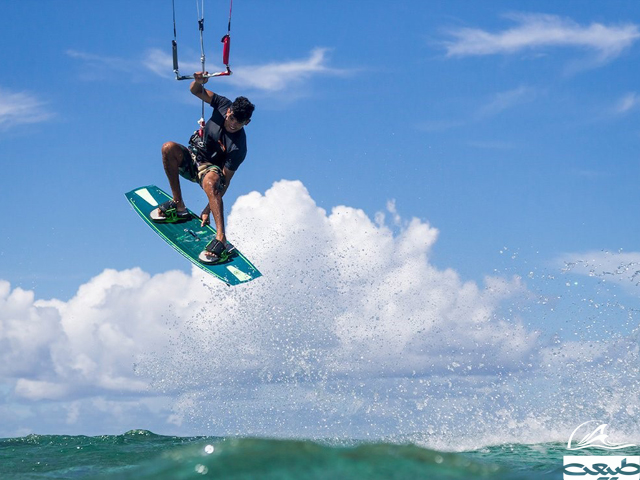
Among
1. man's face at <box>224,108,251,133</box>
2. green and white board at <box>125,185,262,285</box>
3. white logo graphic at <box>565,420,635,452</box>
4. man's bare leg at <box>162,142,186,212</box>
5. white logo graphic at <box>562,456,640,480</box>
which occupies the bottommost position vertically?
white logo graphic at <box>562,456,640,480</box>

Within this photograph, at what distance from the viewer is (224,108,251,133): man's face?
11.6m

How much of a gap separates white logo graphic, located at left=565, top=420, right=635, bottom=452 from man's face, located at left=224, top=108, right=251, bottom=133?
7.18 metres

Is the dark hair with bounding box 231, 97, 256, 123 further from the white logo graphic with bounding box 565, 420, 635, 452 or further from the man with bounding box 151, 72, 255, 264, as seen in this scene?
the white logo graphic with bounding box 565, 420, 635, 452

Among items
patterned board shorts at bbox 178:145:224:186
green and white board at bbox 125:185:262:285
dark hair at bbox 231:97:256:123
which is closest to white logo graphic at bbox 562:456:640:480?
green and white board at bbox 125:185:262:285

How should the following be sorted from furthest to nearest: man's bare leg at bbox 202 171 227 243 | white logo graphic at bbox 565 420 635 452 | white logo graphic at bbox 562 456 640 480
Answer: man's bare leg at bbox 202 171 227 243 < white logo graphic at bbox 565 420 635 452 < white logo graphic at bbox 562 456 640 480

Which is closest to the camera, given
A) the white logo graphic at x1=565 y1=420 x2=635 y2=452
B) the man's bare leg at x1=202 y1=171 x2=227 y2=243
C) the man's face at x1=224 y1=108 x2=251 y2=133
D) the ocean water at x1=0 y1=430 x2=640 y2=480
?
the ocean water at x1=0 y1=430 x2=640 y2=480

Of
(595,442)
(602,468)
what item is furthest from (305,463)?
(595,442)

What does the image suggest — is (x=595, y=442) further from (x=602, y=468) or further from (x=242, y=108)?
Answer: (x=242, y=108)

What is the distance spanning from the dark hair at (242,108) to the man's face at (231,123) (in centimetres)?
6

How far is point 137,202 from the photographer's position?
1357 centimetres

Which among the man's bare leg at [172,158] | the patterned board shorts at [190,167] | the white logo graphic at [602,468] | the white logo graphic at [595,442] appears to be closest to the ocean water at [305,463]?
the white logo graphic at [602,468]

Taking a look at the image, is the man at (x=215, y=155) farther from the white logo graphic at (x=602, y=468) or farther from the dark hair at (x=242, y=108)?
the white logo graphic at (x=602, y=468)

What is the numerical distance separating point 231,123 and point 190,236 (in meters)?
2.35

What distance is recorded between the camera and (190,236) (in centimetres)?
1275
